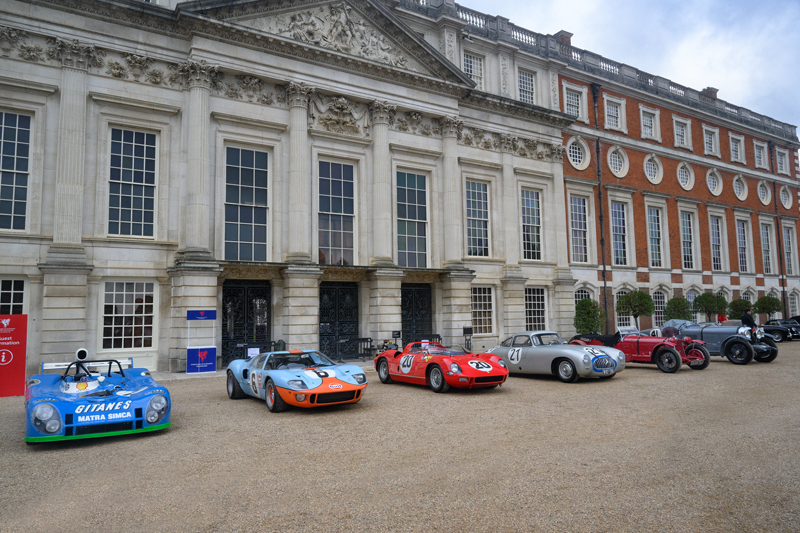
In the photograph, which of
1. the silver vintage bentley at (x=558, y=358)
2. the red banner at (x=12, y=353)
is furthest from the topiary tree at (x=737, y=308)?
the red banner at (x=12, y=353)

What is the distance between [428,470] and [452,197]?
18.9m

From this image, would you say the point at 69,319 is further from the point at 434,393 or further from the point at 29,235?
the point at 434,393

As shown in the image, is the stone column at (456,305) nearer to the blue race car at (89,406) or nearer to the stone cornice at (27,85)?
the blue race car at (89,406)

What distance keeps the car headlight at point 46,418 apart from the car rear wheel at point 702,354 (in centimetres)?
1652

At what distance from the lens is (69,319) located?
16.3m

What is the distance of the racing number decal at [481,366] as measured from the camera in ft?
40.4

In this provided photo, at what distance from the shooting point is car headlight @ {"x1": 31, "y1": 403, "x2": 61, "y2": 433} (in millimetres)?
7398

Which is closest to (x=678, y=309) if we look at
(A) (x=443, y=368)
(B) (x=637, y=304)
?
(B) (x=637, y=304)

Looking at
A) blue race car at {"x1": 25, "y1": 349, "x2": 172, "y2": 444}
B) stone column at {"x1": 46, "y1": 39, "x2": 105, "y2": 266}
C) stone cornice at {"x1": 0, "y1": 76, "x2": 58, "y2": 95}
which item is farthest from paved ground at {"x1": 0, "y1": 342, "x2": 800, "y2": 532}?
stone cornice at {"x1": 0, "y1": 76, "x2": 58, "y2": 95}

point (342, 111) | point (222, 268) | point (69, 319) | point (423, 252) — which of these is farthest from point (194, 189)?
point (423, 252)

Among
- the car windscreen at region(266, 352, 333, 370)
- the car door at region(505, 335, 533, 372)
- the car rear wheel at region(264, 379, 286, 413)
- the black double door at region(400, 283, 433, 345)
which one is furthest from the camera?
the black double door at region(400, 283, 433, 345)

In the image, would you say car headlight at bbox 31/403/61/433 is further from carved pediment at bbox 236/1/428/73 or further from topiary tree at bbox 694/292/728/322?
topiary tree at bbox 694/292/728/322

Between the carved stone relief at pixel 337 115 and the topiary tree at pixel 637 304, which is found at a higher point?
the carved stone relief at pixel 337 115

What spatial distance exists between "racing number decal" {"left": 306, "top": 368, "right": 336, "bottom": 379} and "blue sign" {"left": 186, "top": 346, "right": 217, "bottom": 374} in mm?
8304
